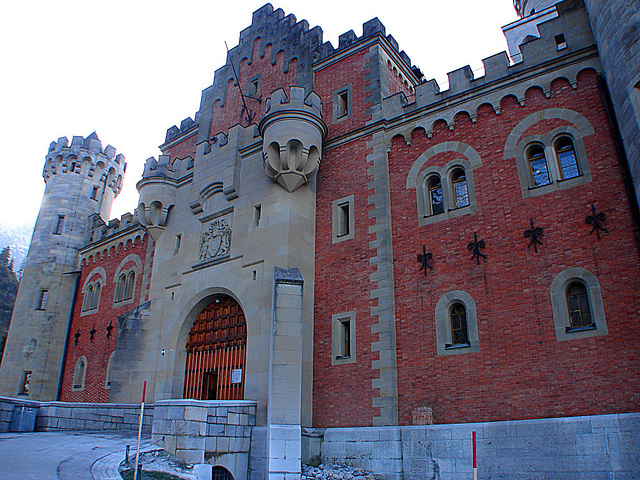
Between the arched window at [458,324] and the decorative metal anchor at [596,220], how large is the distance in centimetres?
376

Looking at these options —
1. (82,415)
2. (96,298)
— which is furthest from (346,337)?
(96,298)

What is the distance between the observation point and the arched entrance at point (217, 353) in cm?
1719

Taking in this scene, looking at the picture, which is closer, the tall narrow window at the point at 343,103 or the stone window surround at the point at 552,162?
the stone window surround at the point at 552,162

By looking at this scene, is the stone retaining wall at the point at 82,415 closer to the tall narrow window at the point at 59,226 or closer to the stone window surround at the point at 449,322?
the stone window surround at the point at 449,322

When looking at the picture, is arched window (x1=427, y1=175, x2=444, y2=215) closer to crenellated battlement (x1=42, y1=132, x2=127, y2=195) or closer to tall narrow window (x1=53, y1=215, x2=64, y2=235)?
tall narrow window (x1=53, y1=215, x2=64, y2=235)

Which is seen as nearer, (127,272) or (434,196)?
(434,196)

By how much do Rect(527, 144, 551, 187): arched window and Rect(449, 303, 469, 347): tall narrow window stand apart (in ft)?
12.8

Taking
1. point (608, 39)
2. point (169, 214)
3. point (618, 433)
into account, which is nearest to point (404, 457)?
point (618, 433)

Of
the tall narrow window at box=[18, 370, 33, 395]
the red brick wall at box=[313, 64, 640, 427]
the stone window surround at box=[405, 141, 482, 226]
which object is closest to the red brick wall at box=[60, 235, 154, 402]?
the tall narrow window at box=[18, 370, 33, 395]

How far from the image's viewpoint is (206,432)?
13.3 m

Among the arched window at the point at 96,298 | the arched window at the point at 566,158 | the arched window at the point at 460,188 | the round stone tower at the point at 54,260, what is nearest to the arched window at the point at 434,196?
the arched window at the point at 460,188

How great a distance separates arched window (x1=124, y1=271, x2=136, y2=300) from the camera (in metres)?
26.0

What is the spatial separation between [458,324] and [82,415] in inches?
549

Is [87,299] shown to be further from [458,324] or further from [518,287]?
[518,287]
